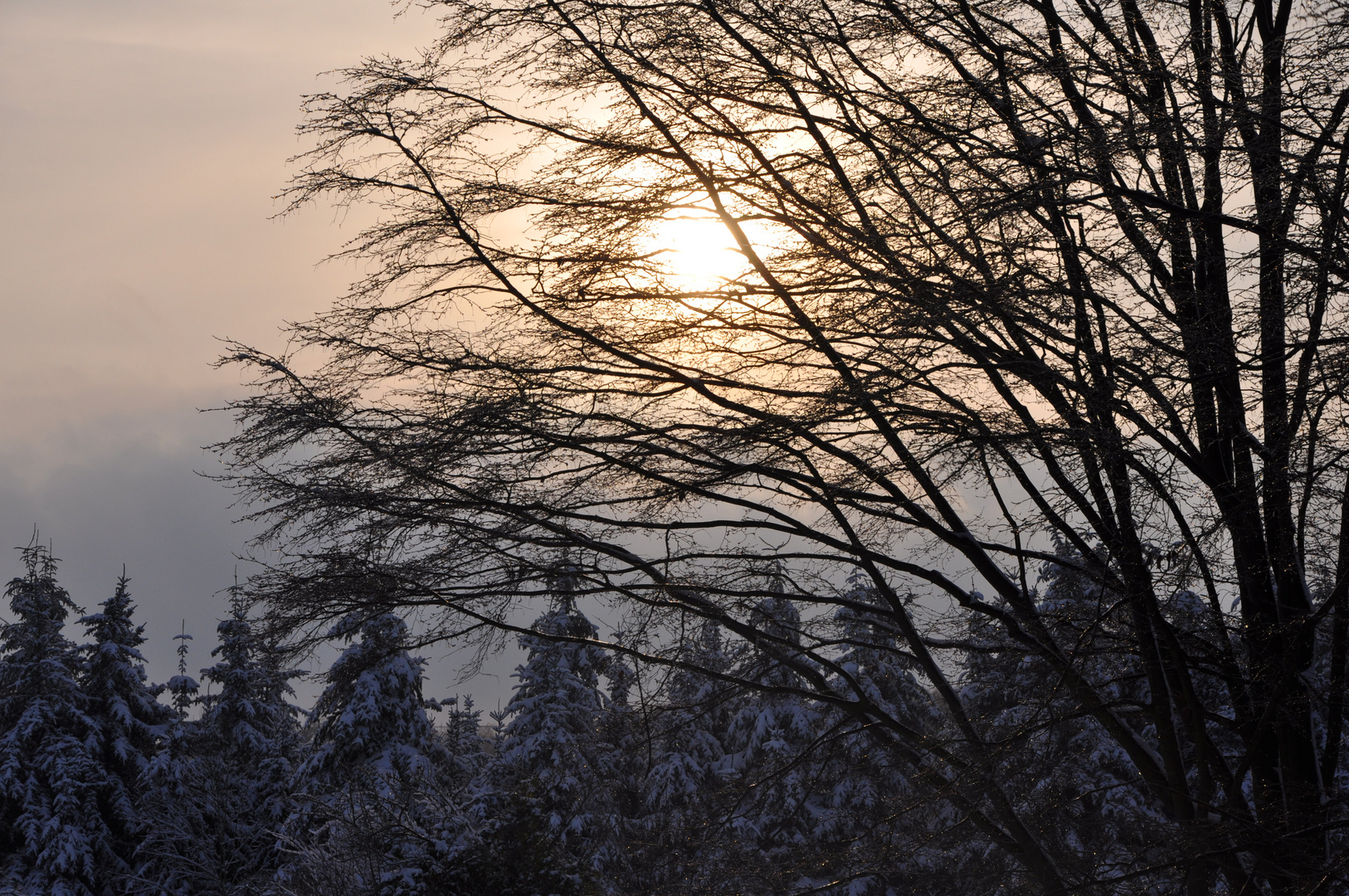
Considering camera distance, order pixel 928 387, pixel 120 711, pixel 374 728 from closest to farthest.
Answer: pixel 928 387
pixel 374 728
pixel 120 711

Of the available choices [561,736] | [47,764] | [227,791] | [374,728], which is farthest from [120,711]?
[561,736]

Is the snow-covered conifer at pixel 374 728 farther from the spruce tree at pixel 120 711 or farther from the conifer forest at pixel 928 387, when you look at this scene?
the conifer forest at pixel 928 387

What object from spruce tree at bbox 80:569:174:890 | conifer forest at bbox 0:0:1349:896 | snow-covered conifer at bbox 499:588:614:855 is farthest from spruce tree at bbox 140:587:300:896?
conifer forest at bbox 0:0:1349:896

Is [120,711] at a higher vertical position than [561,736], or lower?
higher

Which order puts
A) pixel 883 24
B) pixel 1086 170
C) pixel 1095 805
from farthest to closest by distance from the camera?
pixel 1095 805 < pixel 883 24 < pixel 1086 170

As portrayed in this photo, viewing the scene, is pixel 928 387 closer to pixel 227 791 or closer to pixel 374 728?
pixel 374 728

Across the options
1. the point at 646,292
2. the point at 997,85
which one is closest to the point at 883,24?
the point at 997,85

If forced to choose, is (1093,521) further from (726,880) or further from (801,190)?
(726,880)

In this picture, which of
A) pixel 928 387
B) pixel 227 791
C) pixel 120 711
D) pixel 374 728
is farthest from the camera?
pixel 120 711

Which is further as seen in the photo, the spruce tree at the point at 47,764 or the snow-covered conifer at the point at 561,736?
the spruce tree at the point at 47,764

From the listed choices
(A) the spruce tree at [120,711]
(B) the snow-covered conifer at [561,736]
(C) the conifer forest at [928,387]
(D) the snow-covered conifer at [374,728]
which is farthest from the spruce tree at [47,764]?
(C) the conifer forest at [928,387]

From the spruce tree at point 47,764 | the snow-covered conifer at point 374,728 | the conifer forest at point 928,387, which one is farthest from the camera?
the spruce tree at point 47,764

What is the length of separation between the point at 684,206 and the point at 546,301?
1120 mm

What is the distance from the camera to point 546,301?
6488 millimetres
